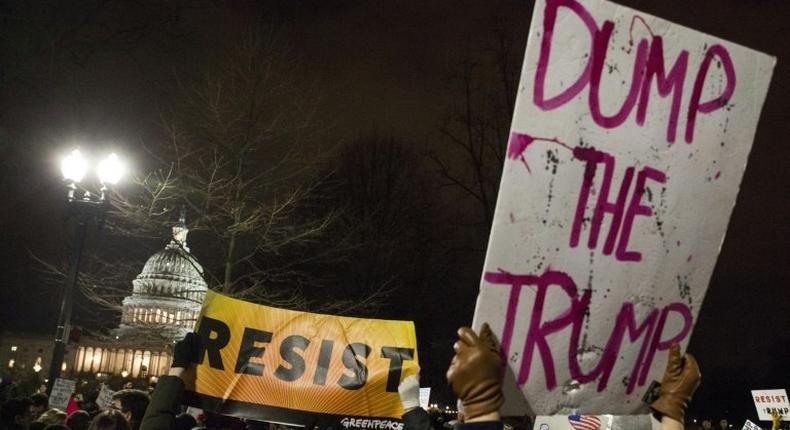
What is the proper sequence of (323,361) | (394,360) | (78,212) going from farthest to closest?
(78,212), (394,360), (323,361)

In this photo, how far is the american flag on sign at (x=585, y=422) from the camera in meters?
11.2

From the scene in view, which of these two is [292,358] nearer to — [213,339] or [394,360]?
[213,339]

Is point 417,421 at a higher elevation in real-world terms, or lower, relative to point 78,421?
higher

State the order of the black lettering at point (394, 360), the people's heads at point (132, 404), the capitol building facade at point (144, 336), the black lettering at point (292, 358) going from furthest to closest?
1. the capitol building facade at point (144, 336)
2. the black lettering at point (394, 360)
3. the black lettering at point (292, 358)
4. the people's heads at point (132, 404)

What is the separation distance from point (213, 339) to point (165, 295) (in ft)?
63.7

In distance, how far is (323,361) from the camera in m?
6.76

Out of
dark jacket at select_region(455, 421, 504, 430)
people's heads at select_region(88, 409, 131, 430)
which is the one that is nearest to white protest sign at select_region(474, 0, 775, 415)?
Answer: dark jacket at select_region(455, 421, 504, 430)

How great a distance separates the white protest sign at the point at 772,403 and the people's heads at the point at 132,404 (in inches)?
418

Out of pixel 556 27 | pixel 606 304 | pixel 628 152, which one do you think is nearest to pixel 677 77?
pixel 628 152

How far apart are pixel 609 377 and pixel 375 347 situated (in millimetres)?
4388

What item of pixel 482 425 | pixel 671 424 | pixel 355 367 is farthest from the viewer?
pixel 355 367

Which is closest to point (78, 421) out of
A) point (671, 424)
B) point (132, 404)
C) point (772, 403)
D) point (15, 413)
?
point (15, 413)

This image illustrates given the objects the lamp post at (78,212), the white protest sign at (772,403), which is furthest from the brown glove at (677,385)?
the white protest sign at (772,403)

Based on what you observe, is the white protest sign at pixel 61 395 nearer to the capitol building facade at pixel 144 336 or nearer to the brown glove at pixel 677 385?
the capitol building facade at pixel 144 336
